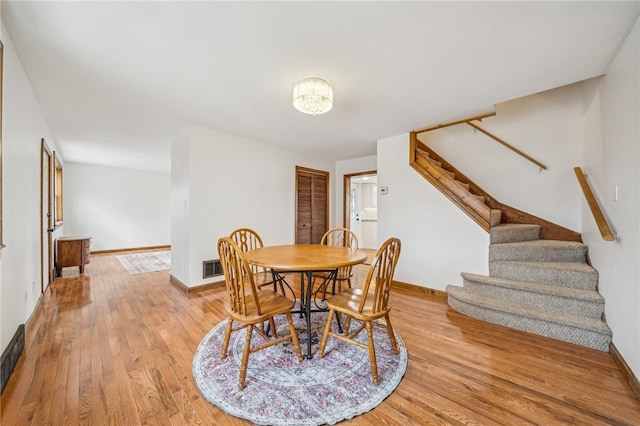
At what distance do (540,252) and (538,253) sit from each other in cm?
2

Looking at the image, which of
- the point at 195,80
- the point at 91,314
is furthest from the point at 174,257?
the point at 195,80

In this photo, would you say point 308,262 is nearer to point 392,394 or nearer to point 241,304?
point 241,304

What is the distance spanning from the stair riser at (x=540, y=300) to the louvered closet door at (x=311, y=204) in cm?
307

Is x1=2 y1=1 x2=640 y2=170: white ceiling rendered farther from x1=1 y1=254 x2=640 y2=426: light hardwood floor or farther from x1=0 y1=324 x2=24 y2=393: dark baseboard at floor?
x1=1 y1=254 x2=640 y2=426: light hardwood floor

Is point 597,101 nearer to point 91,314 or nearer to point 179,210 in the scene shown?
point 179,210

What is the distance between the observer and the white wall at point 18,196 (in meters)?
1.73

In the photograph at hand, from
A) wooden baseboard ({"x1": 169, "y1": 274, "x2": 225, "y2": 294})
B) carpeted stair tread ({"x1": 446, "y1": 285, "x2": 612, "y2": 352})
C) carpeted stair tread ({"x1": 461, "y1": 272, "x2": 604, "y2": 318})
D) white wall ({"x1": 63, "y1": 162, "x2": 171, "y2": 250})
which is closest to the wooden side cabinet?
wooden baseboard ({"x1": 169, "y1": 274, "x2": 225, "y2": 294})

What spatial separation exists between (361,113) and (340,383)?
2.69 m

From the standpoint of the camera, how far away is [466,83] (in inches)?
88.7

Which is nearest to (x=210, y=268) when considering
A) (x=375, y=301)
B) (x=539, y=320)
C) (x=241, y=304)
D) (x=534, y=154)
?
(x=241, y=304)

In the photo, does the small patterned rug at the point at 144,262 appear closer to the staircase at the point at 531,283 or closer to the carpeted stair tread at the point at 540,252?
the staircase at the point at 531,283

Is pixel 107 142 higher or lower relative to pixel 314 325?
higher

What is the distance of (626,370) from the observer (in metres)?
1.64

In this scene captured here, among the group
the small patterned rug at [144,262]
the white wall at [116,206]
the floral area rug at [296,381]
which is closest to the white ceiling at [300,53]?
the floral area rug at [296,381]
